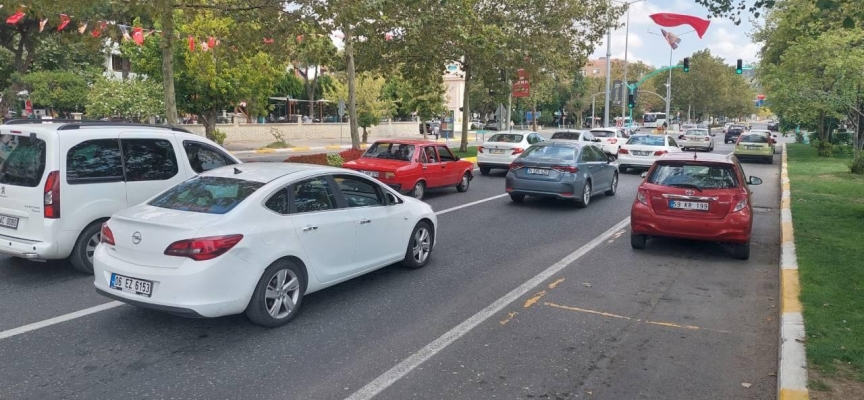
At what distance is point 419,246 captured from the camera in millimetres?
7949

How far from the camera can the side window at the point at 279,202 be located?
576 cm

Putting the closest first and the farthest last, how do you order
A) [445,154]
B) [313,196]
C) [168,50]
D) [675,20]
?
[313,196], [168,50], [445,154], [675,20]

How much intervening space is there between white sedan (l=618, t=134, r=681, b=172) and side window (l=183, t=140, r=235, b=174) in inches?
618

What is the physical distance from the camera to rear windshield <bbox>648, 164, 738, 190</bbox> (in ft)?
29.1

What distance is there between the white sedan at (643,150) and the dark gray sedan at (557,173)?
7495mm

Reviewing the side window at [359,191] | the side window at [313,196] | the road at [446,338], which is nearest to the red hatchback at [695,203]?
the road at [446,338]

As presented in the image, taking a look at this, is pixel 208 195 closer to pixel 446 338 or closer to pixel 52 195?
pixel 52 195

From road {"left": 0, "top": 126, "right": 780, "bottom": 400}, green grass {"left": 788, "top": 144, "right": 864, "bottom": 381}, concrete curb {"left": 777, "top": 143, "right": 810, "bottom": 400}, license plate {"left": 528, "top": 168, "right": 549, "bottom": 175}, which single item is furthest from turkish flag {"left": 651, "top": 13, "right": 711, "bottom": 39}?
road {"left": 0, "top": 126, "right": 780, "bottom": 400}

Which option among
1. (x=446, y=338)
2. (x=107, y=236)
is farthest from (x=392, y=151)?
(x=446, y=338)

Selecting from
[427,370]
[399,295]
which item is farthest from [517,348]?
[399,295]

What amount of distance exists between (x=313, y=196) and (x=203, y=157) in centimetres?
301

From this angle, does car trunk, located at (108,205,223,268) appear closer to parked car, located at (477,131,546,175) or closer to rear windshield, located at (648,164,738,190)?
rear windshield, located at (648,164,738,190)

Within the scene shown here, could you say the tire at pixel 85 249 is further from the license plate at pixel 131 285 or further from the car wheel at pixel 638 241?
the car wheel at pixel 638 241

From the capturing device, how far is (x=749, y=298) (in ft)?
22.9
